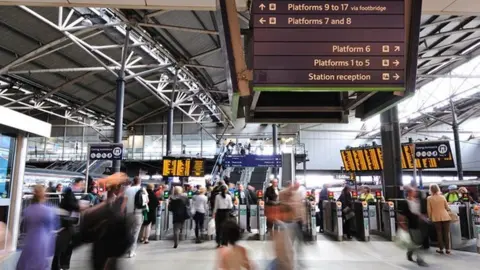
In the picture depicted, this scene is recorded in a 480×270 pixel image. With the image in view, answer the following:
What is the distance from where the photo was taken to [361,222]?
1115 cm

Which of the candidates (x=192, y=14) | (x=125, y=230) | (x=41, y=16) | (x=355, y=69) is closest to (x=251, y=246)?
(x=125, y=230)

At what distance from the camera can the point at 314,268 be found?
707cm

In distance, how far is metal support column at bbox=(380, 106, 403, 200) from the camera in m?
11.8

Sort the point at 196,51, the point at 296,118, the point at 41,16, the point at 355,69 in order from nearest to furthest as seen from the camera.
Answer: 1. the point at 355,69
2. the point at 296,118
3. the point at 41,16
4. the point at 196,51

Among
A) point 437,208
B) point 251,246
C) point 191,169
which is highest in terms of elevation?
point 191,169

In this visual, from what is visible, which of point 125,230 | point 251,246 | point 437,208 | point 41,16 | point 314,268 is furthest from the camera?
point 41,16

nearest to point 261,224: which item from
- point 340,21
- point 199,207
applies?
point 199,207

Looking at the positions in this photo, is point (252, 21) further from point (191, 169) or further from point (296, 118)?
point (191, 169)

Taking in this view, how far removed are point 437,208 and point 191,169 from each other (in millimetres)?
11375

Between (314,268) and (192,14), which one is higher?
(192,14)

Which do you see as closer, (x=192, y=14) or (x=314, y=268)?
(x=314, y=268)

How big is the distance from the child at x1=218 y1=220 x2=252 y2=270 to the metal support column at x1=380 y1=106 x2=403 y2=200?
31.4 ft

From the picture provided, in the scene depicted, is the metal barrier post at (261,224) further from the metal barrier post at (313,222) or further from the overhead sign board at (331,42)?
the overhead sign board at (331,42)

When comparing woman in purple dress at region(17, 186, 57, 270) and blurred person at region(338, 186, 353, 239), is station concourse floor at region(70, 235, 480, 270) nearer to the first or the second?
blurred person at region(338, 186, 353, 239)
